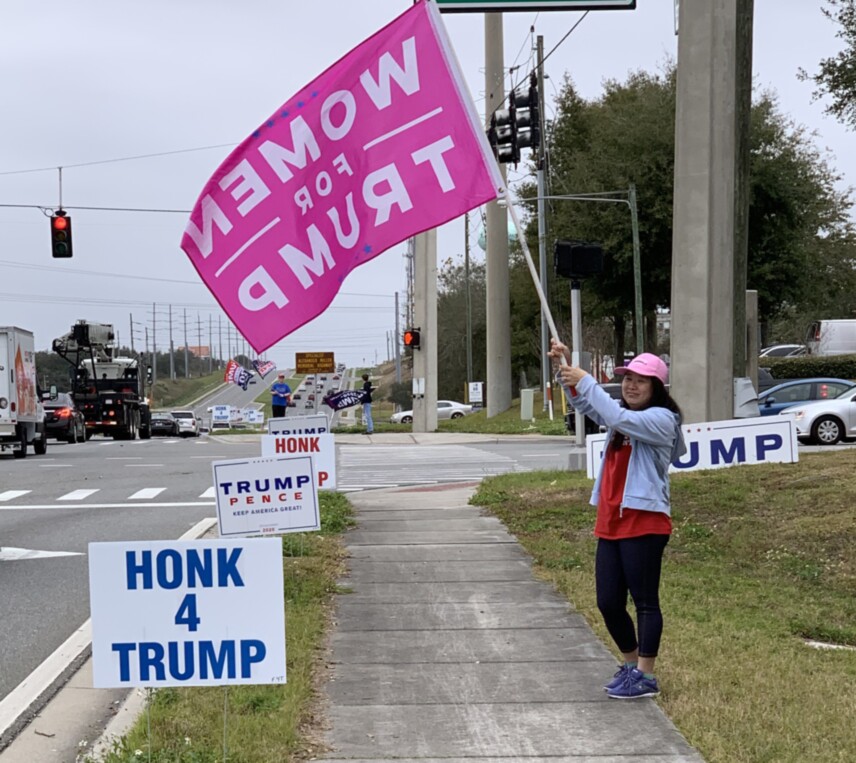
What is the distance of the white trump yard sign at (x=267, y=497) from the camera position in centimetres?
1018

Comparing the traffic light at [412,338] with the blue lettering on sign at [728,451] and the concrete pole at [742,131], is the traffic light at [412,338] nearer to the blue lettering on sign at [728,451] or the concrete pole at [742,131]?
the concrete pole at [742,131]

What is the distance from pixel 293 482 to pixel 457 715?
14.0 feet

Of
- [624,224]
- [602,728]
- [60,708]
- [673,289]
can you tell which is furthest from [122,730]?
[624,224]

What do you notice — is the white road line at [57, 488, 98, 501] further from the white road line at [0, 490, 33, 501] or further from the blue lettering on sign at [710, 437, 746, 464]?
the blue lettering on sign at [710, 437, 746, 464]

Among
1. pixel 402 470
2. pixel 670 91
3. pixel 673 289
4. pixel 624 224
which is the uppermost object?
pixel 670 91

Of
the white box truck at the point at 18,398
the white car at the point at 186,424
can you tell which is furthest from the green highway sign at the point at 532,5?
the white car at the point at 186,424

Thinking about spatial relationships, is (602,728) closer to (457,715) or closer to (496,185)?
(457,715)

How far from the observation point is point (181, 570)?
540 centimetres

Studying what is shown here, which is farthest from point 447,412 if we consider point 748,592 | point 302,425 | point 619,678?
point 619,678

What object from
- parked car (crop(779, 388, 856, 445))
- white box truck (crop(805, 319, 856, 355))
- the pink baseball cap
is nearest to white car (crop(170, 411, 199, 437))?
white box truck (crop(805, 319, 856, 355))

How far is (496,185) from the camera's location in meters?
7.40

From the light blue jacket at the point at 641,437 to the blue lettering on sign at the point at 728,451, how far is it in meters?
7.77

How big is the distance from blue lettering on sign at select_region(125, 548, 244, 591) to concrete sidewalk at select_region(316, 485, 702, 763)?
966 millimetres

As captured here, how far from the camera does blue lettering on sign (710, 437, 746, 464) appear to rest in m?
14.2
